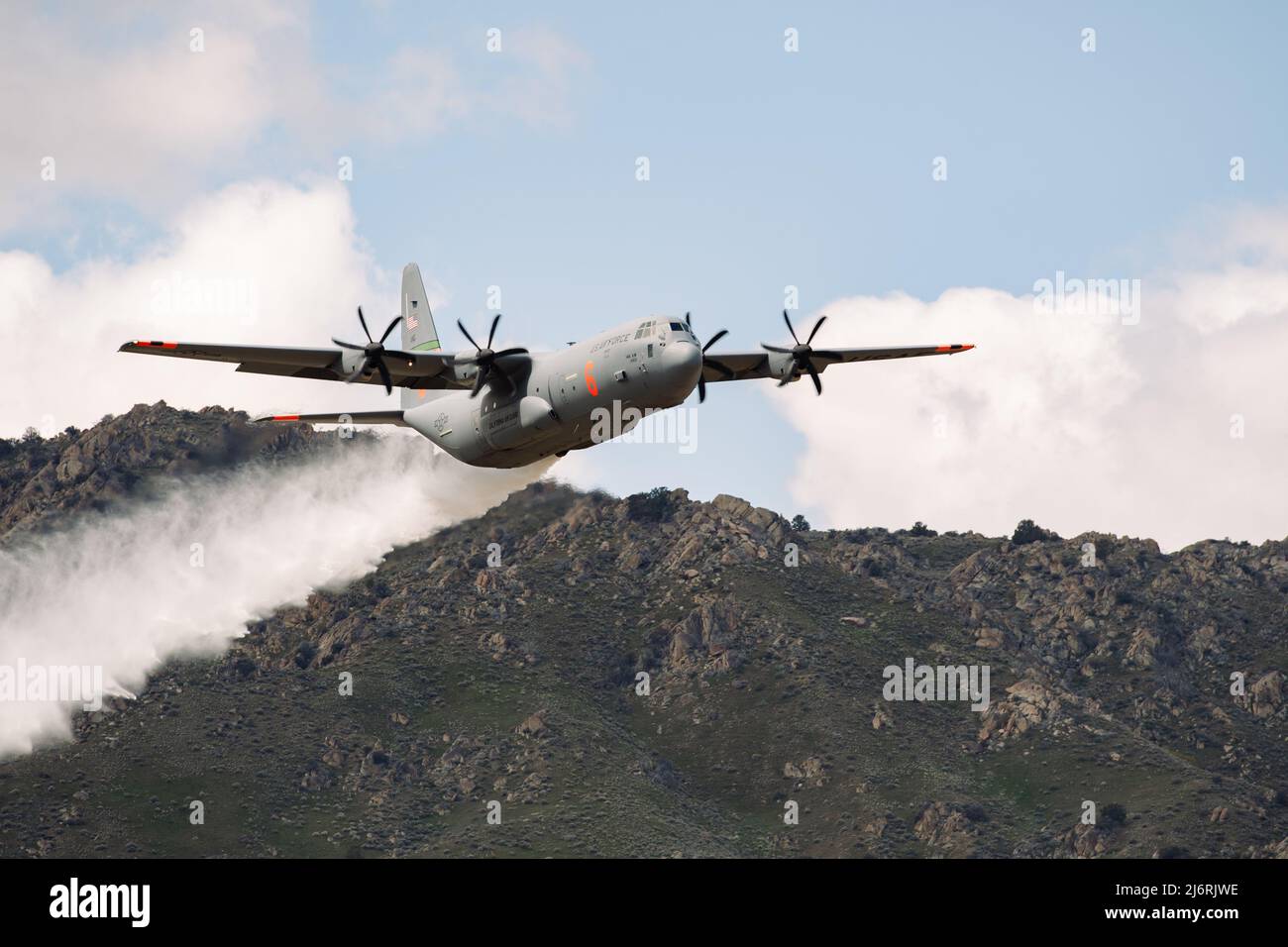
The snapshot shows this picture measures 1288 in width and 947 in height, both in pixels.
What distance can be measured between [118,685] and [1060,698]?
67353 mm

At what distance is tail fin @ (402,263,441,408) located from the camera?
5381cm

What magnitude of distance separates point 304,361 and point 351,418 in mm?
4854

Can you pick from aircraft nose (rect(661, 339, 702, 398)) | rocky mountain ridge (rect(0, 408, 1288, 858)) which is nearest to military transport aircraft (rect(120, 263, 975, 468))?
aircraft nose (rect(661, 339, 702, 398))

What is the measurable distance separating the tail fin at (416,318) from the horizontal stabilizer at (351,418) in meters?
4.67

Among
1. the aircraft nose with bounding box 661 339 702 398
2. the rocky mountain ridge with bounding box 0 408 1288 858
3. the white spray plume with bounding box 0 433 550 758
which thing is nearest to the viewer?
the aircraft nose with bounding box 661 339 702 398

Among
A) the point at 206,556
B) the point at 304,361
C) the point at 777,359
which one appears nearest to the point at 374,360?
the point at 304,361

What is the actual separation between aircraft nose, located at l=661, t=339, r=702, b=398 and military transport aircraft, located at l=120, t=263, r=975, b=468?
0.08 feet

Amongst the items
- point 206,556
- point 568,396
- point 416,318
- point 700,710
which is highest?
point 416,318

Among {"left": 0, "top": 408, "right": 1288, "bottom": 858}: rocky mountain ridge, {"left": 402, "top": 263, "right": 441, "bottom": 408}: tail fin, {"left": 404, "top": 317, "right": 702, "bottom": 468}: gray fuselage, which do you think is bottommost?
{"left": 0, "top": 408, "right": 1288, "bottom": 858}: rocky mountain ridge

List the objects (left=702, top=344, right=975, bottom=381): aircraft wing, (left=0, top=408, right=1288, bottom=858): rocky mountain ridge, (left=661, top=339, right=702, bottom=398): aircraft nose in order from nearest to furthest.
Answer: (left=661, top=339, right=702, bottom=398): aircraft nose < (left=702, top=344, right=975, bottom=381): aircraft wing < (left=0, top=408, right=1288, bottom=858): rocky mountain ridge

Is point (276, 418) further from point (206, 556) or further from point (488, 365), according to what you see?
point (206, 556)

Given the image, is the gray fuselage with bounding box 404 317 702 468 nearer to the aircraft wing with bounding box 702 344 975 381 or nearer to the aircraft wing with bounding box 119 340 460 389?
the aircraft wing with bounding box 119 340 460 389

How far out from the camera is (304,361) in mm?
43594

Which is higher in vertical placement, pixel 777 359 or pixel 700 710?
pixel 777 359
